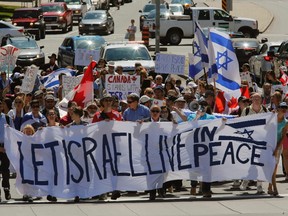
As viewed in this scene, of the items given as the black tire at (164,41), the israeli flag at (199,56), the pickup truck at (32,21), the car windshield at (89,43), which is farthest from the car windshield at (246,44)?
the pickup truck at (32,21)

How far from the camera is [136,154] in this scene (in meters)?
16.7

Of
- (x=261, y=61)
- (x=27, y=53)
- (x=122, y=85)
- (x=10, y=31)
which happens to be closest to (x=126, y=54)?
(x=261, y=61)

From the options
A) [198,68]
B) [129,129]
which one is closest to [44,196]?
[129,129]

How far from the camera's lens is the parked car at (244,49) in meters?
39.2

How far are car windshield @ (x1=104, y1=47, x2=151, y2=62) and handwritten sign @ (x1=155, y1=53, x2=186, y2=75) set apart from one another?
6.20 m

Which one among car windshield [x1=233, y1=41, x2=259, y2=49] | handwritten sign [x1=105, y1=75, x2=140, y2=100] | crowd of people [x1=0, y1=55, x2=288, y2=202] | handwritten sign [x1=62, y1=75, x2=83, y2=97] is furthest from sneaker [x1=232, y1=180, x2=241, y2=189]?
car windshield [x1=233, y1=41, x2=259, y2=49]

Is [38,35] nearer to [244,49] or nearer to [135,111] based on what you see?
[244,49]

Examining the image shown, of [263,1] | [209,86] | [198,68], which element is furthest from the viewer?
[263,1]

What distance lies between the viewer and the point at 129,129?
1669cm

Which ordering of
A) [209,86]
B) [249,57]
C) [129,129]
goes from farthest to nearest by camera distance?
[249,57], [209,86], [129,129]

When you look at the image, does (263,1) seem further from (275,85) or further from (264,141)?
(264,141)

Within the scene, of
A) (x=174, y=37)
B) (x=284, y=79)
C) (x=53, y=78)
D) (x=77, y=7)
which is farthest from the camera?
(x=77, y=7)

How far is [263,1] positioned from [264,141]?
65.2 m

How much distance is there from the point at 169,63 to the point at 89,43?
40.0ft
